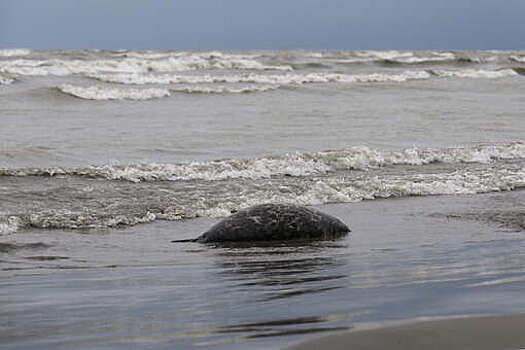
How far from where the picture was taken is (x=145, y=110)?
19.6 m

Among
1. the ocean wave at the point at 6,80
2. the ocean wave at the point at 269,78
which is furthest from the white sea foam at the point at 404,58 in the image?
the ocean wave at the point at 6,80

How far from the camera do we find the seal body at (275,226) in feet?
23.6

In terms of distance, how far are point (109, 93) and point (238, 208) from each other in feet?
47.0

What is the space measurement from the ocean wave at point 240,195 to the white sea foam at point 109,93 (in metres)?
12.3

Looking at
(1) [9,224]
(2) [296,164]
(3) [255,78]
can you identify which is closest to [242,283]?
(1) [9,224]

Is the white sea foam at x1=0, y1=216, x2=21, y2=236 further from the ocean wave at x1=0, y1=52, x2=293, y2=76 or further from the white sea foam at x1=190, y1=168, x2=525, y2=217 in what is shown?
the ocean wave at x1=0, y1=52, x2=293, y2=76

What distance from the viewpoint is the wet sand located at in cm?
289

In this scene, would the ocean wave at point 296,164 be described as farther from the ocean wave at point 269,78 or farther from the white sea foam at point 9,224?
the ocean wave at point 269,78

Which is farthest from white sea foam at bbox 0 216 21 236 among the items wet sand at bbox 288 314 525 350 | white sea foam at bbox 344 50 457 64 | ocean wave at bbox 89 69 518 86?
white sea foam at bbox 344 50 457 64

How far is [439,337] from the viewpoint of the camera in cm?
299

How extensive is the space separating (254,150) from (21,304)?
907cm

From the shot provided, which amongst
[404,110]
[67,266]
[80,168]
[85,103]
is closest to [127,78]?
[85,103]

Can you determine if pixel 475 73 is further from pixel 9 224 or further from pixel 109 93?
pixel 9 224

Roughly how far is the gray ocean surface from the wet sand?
0.18 metres
